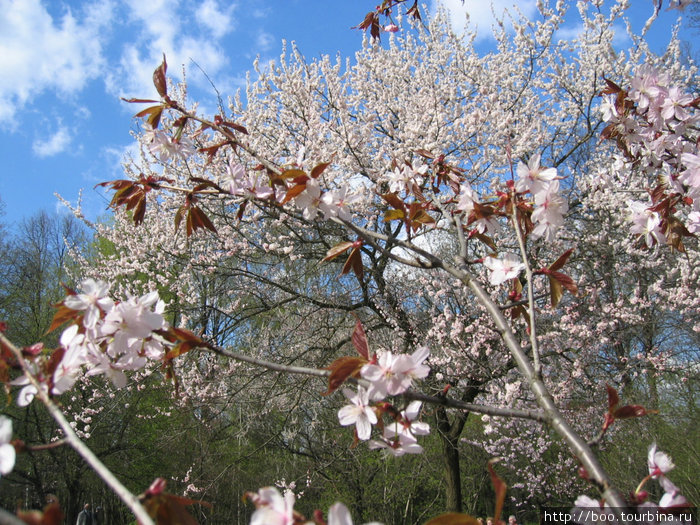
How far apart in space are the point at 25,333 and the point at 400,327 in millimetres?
11224

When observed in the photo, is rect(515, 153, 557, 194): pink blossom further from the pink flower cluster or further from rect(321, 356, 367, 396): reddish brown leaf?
rect(321, 356, 367, 396): reddish brown leaf

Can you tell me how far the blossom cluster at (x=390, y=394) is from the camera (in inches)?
34.4

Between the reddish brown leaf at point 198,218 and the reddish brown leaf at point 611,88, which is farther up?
the reddish brown leaf at point 611,88

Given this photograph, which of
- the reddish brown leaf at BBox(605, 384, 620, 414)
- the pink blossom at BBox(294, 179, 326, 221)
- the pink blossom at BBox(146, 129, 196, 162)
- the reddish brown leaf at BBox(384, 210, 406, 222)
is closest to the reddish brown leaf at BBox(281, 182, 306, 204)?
the pink blossom at BBox(294, 179, 326, 221)

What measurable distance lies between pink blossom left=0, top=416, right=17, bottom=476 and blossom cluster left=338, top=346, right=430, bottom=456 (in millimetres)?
546

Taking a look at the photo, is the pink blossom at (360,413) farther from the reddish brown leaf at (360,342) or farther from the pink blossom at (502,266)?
the pink blossom at (502,266)

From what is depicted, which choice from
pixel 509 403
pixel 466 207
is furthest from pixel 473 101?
pixel 466 207

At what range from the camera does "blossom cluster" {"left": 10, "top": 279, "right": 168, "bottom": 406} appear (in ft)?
2.81

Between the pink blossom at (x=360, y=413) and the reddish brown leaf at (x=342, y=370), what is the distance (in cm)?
10

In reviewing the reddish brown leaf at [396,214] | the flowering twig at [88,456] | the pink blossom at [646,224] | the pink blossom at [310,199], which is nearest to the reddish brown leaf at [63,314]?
the flowering twig at [88,456]

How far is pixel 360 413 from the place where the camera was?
1009 mm

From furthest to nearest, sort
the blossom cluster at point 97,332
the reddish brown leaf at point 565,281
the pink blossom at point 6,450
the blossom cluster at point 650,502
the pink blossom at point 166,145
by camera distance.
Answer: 1. the pink blossom at point 166,145
2. the reddish brown leaf at point 565,281
3. the blossom cluster at point 97,332
4. the blossom cluster at point 650,502
5. the pink blossom at point 6,450

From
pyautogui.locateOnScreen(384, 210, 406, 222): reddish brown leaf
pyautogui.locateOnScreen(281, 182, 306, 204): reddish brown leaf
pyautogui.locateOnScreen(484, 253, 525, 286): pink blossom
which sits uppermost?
pyautogui.locateOnScreen(281, 182, 306, 204): reddish brown leaf

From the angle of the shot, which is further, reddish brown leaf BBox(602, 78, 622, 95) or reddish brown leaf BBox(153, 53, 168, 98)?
reddish brown leaf BBox(602, 78, 622, 95)
